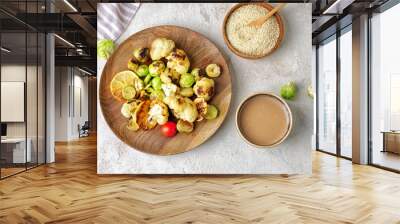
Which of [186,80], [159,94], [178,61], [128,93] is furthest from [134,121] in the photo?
[178,61]

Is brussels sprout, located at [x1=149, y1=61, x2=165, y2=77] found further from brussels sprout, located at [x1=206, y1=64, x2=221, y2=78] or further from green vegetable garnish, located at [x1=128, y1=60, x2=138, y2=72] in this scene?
brussels sprout, located at [x1=206, y1=64, x2=221, y2=78]

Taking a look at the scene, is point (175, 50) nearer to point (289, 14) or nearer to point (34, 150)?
point (289, 14)

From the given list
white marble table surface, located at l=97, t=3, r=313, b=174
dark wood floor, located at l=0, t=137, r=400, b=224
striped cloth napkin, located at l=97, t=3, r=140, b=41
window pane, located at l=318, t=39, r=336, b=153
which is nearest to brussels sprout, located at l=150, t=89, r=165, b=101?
white marble table surface, located at l=97, t=3, r=313, b=174

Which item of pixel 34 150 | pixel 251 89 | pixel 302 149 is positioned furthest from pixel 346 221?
pixel 34 150

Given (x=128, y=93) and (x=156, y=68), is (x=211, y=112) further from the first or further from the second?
(x=128, y=93)

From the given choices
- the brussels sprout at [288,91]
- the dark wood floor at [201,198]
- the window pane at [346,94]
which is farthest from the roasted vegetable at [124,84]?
the window pane at [346,94]

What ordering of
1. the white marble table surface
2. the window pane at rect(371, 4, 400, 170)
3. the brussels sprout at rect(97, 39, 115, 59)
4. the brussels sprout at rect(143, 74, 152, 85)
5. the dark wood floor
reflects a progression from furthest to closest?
the window pane at rect(371, 4, 400, 170) < the white marble table surface < the brussels sprout at rect(97, 39, 115, 59) < the brussels sprout at rect(143, 74, 152, 85) < the dark wood floor

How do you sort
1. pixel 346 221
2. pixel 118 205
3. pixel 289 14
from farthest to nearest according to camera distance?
pixel 289 14 < pixel 118 205 < pixel 346 221
